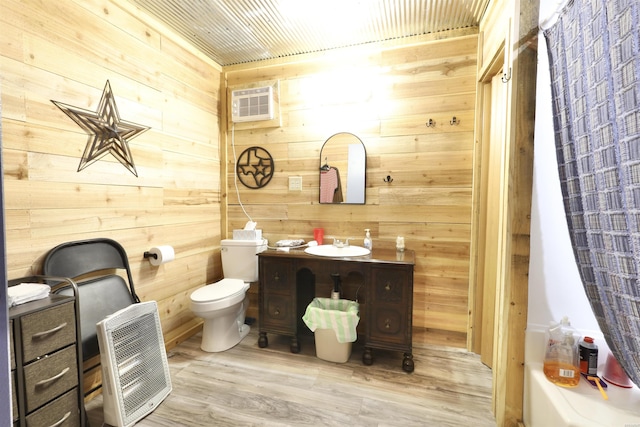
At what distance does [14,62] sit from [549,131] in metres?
2.59

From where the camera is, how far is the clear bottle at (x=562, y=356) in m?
1.27

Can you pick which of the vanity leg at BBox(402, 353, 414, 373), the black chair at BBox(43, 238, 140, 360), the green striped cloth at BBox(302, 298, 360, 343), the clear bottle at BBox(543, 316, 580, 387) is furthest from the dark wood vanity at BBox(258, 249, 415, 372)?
the black chair at BBox(43, 238, 140, 360)

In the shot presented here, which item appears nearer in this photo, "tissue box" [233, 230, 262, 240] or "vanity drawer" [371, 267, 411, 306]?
"vanity drawer" [371, 267, 411, 306]

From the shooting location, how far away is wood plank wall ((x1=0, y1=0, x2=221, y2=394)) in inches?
56.4

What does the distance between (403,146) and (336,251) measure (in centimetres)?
101

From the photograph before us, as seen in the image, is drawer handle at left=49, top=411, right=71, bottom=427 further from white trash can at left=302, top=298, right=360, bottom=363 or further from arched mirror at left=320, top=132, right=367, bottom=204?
arched mirror at left=320, top=132, right=367, bottom=204

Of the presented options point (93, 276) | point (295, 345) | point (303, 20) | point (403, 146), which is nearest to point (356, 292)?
point (295, 345)

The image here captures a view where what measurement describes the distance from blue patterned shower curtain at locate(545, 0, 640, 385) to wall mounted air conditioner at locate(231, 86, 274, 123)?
6.55 feet

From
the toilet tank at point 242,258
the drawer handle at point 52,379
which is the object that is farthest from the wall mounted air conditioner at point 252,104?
the drawer handle at point 52,379

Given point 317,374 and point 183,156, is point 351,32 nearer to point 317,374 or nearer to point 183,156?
point 183,156

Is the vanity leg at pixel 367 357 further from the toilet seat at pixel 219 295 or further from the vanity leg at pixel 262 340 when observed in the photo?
the toilet seat at pixel 219 295

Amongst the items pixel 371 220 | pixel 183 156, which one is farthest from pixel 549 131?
pixel 183 156

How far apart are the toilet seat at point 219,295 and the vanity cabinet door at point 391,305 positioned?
3.41ft

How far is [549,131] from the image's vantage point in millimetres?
1403
